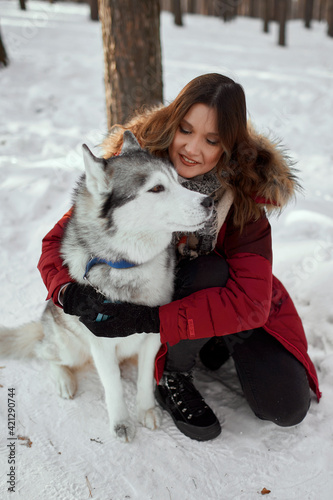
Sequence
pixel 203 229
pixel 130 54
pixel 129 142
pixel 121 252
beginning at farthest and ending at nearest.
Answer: pixel 130 54 → pixel 203 229 → pixel 129 142 → pixel 121 252

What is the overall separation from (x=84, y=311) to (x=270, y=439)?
45.0 inches

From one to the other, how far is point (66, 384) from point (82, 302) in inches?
23.9

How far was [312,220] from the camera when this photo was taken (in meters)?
3.44

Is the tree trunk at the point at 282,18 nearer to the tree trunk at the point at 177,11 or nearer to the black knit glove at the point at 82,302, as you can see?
the tree trunk at the point at 177,11

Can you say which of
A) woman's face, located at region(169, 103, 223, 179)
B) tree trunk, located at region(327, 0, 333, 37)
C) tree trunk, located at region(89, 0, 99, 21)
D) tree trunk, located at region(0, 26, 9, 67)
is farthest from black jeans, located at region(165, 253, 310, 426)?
tree trunk, located at region(327, 0, 333, 37)

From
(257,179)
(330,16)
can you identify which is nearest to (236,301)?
(257,179)

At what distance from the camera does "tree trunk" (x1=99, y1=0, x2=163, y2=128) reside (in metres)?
2.83

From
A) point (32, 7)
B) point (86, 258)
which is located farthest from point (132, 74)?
point (32, 7)

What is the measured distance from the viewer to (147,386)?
1971mm

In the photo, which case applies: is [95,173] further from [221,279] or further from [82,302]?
[221,279]

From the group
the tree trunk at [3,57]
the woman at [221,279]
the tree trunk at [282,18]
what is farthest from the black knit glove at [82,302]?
the tree trunk at [282,18]

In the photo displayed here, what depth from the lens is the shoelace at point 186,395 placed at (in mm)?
1944

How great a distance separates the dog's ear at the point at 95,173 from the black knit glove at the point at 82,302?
0.50 meters

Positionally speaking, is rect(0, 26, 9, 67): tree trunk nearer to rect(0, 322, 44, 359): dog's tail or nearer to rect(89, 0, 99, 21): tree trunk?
rect(89, 0, 99, 21): tree trunk
